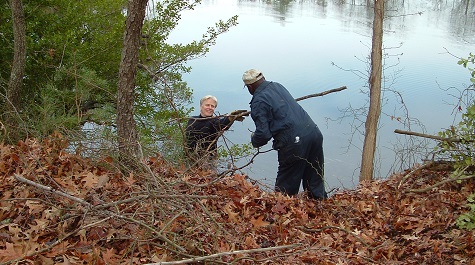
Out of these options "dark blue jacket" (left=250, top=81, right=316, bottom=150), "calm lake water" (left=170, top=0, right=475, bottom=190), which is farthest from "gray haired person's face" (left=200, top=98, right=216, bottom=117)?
"calm lake water" (left=170, top=0, right=475, bottom=190)

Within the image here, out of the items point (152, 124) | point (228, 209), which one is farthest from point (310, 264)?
point (152, 124)

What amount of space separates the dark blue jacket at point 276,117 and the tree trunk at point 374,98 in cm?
391

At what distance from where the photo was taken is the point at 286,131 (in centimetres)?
682

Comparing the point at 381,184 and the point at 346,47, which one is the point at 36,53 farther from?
the point at 346,47

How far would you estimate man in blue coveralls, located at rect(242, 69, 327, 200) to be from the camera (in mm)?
6723

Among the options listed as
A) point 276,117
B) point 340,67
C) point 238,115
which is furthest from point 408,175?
point 340,67

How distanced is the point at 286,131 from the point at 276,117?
0.73 ft

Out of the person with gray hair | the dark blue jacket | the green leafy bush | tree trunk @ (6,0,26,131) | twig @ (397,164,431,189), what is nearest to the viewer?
the green leafy bush

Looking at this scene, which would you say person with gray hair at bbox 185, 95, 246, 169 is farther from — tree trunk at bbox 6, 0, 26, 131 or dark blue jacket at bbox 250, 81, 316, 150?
tree trunk at bbox 6, 0, 26, 131

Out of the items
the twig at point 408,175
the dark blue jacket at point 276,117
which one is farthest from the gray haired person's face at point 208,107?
the twig at point 408,175

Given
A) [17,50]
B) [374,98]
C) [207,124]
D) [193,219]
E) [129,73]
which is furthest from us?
[374,98]

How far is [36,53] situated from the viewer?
11.4 metres

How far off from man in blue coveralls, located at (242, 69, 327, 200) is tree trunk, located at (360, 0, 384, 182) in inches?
140

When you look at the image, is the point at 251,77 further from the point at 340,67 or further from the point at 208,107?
the point at 340,67
